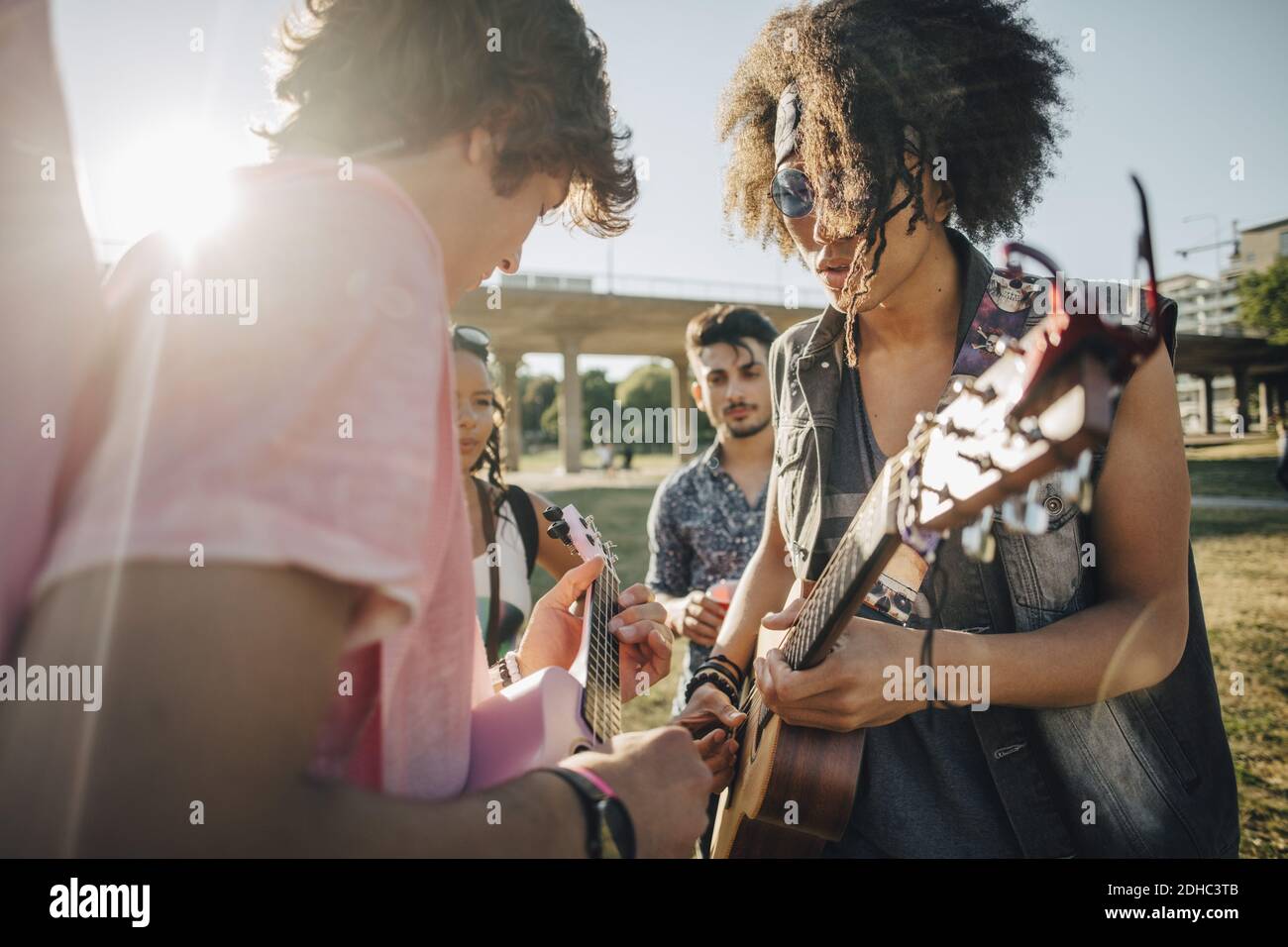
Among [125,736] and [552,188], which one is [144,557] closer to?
[125,736]

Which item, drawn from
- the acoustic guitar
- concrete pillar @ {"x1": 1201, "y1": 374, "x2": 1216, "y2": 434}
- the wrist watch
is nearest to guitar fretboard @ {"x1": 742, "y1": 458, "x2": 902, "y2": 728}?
the acoustic guitar

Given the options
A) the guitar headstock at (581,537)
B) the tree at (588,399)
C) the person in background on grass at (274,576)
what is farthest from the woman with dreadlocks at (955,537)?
the tree at (588,399)

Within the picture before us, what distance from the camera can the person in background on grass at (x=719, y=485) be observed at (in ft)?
12.8

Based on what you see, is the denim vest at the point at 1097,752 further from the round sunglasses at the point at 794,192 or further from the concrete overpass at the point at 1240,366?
the concrete overpass at the point at 1240,366

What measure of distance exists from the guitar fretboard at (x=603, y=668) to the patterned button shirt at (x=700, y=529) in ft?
4.84

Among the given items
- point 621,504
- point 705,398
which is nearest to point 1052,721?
point 705,398

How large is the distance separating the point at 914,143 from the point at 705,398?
8.28 ft

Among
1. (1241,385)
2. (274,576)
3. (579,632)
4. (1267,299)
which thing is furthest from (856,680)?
(1241,385)

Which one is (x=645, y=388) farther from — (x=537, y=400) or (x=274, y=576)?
(x=274, y=576)

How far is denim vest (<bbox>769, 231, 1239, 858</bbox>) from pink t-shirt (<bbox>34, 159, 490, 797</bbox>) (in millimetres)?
1489

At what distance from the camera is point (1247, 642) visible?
7098mm

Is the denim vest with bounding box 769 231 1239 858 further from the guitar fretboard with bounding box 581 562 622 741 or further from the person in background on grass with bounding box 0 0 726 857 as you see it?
the person in background on grass with bounding box 0 0 726 857

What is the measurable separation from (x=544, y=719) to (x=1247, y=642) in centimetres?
850
